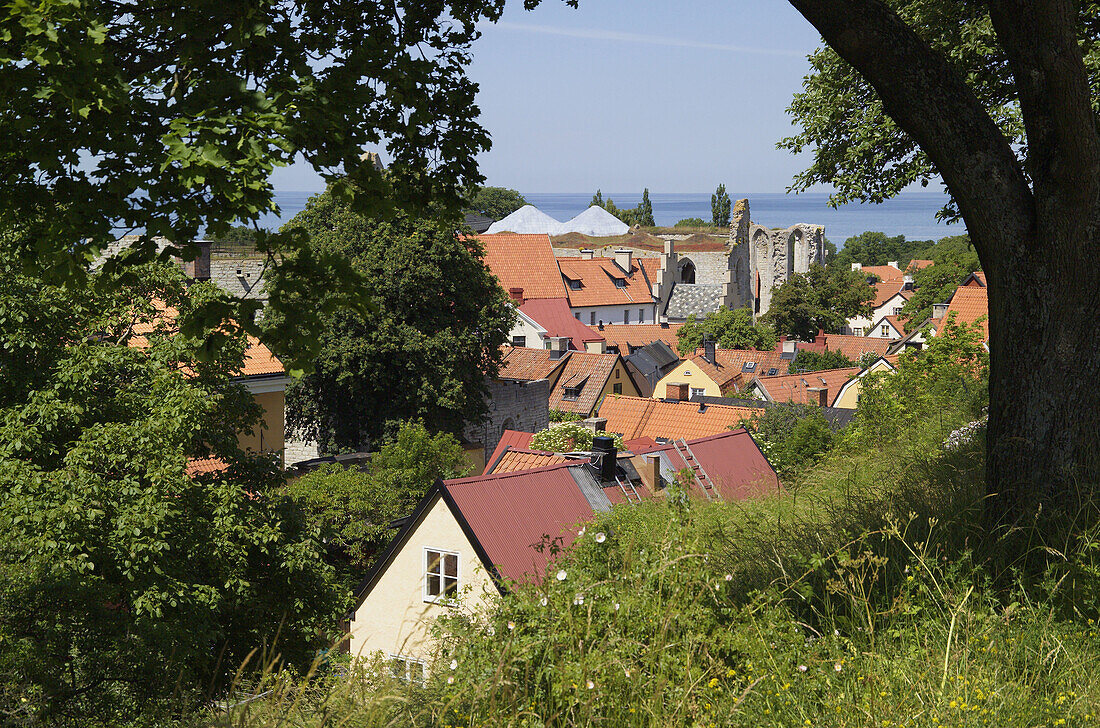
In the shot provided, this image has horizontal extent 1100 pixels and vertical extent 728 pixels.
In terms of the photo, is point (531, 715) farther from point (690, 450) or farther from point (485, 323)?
point (485, 323)

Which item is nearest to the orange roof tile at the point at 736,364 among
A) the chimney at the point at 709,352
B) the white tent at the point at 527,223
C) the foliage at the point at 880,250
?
the chimney at the point at 709,352

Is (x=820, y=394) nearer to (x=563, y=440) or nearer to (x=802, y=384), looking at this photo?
(x=802, y=384)

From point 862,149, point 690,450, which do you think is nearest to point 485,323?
point 690,450

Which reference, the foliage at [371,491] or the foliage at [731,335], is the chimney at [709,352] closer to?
the foliage at [731,335]

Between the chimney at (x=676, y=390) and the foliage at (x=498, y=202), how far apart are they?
94.7 meters

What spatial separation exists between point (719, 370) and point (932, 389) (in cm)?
3780

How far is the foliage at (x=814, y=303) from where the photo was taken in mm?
64312

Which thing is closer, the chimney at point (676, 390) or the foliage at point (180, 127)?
the foliage at point (180, 127)

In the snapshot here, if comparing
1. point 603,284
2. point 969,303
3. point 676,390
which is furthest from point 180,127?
point 603,284

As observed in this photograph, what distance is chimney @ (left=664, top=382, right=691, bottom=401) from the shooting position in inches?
1769

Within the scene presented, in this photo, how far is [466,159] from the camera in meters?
4.99

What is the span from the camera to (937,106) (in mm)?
4273

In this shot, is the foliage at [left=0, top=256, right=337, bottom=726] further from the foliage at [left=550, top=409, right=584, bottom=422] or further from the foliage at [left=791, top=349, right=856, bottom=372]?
the foliage at [left=791, top=349, right=856, bottom=372]

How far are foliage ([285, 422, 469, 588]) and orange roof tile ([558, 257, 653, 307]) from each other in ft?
161
